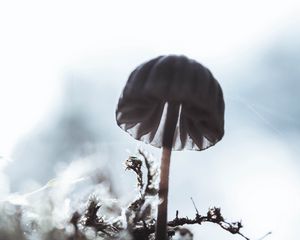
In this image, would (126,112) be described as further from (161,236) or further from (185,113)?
(161,236)

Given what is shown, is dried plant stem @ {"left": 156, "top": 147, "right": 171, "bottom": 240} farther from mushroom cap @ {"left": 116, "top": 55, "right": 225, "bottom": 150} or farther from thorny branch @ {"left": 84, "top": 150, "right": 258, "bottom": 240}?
mushroom cap @ {"left": 116, "top": 55, "right": 225, "bottom": 150}

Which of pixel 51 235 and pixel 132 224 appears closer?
pixel 51 235

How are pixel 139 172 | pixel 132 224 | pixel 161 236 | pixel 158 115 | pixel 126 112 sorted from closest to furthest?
pixel 132 224 → pixel 161 236 → pixel 139 172 → pixel 126 112 → pixel 158 115

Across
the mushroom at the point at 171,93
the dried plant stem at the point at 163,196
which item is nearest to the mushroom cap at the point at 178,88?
the mushroom at the point at 171,93

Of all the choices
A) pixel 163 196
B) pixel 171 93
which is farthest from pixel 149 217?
pixel 171 93

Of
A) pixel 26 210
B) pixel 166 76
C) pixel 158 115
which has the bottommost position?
pixel 26 210

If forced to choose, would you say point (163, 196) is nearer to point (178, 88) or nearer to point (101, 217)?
point (101, 217)

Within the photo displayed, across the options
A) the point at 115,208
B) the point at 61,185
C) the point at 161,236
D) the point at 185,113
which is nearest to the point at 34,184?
the point at 61,185
